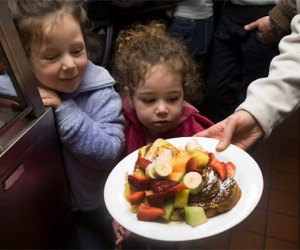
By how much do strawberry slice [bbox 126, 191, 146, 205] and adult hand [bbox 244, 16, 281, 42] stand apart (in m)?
0.98

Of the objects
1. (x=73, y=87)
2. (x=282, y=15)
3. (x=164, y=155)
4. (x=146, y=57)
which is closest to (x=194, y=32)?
(x=282, y=15)

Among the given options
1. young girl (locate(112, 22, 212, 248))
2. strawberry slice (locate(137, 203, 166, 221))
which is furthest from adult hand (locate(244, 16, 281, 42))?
strawberry slice (locate(137, 203, 166, 221))

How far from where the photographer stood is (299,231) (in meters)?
1.95

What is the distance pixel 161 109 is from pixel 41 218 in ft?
1.57

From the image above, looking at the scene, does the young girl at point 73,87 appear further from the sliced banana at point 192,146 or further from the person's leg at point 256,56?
the person's leg at point 256,56

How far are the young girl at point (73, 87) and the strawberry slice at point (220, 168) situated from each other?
1.05ft

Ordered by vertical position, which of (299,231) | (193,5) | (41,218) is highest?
(193,5)

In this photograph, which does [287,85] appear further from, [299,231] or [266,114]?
[299,231]

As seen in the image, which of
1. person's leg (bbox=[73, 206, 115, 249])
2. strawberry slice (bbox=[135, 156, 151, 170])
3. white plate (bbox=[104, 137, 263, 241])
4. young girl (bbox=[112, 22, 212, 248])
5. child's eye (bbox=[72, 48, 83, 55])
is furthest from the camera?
person's leg (bbox=[73, 206, 115, 249])

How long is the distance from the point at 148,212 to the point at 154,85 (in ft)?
1.41

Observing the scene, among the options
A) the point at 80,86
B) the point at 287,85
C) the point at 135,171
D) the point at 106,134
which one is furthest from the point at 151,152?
the point at 287,85

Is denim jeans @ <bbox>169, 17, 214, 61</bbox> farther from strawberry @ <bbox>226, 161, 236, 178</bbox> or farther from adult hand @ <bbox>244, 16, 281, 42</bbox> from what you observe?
strawberry @ <bbox>226, 161, 236, 178</bbox>

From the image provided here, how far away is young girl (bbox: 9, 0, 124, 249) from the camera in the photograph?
956 mm

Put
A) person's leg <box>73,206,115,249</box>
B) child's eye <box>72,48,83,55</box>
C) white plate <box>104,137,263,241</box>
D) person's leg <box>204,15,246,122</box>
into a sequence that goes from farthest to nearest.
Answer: person's leg <box>204,15,246,122</box> → person's leg <box>73,206,115,249</box> → child's eye <box>72,48,83,55</box> → white plate <box>104,137,263,241</box>
